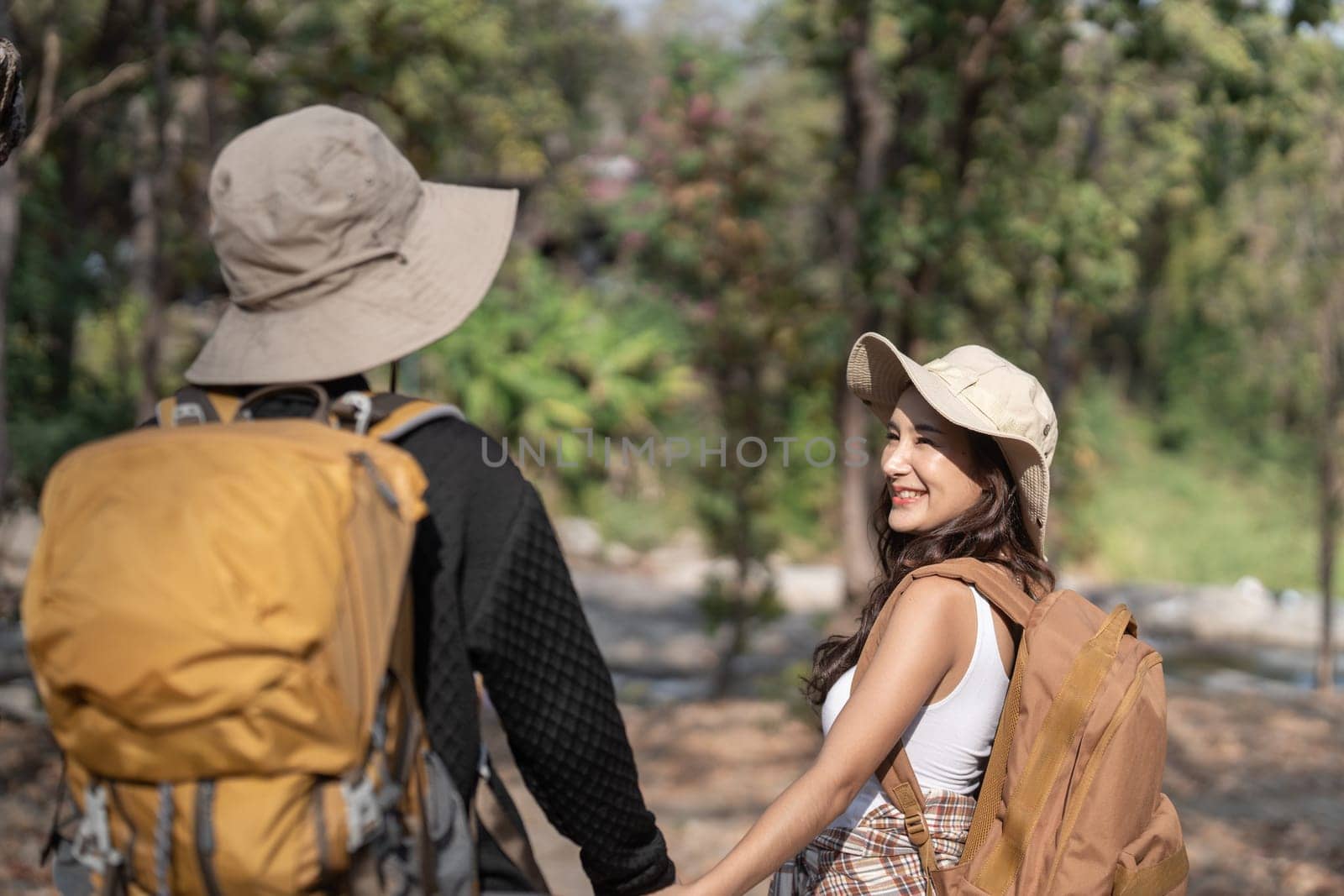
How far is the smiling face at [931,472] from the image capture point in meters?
1.91

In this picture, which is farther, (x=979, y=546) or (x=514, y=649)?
(x=979, y=546)

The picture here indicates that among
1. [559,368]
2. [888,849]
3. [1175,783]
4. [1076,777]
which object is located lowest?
[1175,783]

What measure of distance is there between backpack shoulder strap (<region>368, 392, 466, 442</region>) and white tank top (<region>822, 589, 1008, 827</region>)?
0.74 m

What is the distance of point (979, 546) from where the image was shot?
189 centimetres

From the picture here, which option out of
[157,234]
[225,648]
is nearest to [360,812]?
[225,648]

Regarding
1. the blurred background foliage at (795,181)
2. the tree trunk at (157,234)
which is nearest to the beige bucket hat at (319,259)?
the blurred background foliage at (795,181)

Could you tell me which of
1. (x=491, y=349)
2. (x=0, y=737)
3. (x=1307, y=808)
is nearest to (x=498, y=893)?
(x=0, y=737)

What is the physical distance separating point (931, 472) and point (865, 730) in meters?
0.46

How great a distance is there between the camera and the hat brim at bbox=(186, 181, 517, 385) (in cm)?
135

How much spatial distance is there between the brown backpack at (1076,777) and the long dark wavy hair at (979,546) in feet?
0.58

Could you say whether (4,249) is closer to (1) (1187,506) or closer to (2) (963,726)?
(2) (963,726)

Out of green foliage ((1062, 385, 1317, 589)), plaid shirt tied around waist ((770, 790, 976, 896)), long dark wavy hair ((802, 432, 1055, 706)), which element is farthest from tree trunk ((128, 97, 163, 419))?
green foliage ((1062, 385, 1317, 589))

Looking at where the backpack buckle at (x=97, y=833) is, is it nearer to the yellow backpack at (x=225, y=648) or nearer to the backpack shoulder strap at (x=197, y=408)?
the yellow backpack at (x=225, y=648)

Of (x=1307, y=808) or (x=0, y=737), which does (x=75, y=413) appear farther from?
(x=1307, y=808)
